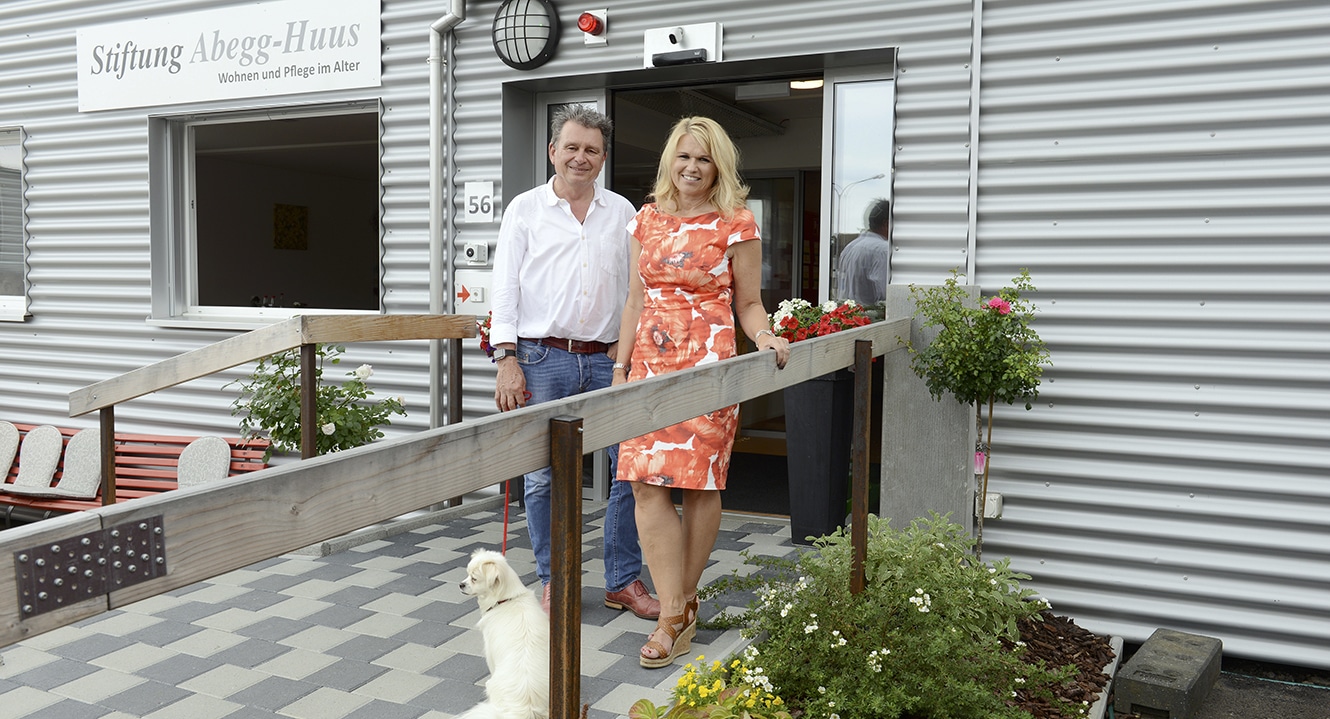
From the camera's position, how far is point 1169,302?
4.25 meters

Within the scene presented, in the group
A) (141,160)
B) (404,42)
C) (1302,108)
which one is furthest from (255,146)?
(1302,108)

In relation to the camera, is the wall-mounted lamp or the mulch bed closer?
the mulch bed

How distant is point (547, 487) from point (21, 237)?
606 cm

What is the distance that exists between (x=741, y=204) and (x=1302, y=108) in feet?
7.81

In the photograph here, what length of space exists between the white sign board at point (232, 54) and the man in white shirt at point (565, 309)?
278 centimetres

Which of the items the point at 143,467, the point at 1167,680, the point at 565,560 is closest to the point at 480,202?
the point at 143,467

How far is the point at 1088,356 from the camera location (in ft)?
14.4

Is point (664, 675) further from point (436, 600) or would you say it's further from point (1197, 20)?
point (1197, 20)

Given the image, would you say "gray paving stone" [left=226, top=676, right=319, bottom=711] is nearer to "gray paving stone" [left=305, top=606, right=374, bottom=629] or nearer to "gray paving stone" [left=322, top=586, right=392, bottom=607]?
"gray paving stone" [left=305, top=606, right=374, bottom=629]

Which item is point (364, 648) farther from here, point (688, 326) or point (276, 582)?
point (688, 326)

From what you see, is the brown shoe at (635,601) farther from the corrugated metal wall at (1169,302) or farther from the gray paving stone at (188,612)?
the corrugated metal wall at (1169,302)

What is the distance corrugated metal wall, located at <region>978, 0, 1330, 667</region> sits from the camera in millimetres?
4039

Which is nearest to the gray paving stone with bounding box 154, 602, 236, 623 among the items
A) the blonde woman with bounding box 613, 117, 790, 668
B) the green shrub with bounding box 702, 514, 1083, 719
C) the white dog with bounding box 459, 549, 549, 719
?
the white dog with bounding box 459, 549, 549, 719

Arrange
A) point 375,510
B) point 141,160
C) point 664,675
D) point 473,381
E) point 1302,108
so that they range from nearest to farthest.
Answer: point 375,510 → point 664,675 → point 1302,108 → point 473,381 → point 141,160
